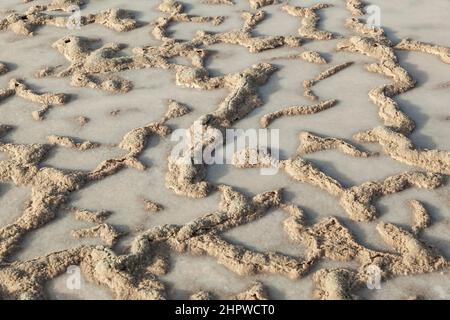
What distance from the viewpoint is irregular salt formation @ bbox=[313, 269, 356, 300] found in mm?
2221

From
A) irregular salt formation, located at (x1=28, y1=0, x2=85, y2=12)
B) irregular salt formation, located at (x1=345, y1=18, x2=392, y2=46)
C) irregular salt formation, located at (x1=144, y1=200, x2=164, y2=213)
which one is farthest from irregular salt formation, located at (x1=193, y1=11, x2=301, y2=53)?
irregular salt formation, located at (x1=144, y1=200, x2=164, y2=213)

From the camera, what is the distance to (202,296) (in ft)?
7.38

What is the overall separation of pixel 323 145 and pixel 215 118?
694 millimetres

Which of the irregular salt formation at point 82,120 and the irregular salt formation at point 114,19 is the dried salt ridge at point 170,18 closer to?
the irregular salt formation at point 114,19

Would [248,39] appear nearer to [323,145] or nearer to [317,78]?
[317,78]

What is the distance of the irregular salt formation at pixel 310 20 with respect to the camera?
165 inches

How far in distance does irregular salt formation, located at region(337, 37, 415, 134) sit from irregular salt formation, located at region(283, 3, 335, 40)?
0.20 m

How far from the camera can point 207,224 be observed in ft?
8.49

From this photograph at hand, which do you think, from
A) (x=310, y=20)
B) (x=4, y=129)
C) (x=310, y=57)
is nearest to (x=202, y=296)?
(x=4, y=129)
